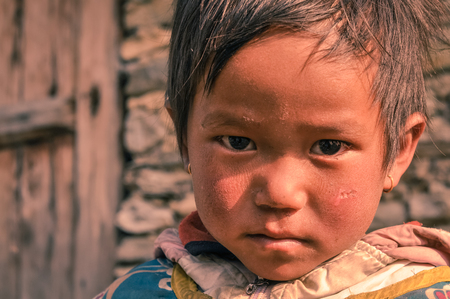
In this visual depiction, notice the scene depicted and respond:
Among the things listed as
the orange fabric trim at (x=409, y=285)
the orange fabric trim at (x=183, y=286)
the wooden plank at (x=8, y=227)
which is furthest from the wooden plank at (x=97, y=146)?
the orange fabric trim at (x=409, y=285)

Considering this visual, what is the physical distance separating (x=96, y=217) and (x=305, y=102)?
1.77m

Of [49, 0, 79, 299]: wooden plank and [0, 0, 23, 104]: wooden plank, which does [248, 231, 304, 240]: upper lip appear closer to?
[49, 0, 79, 299]: wooden plank

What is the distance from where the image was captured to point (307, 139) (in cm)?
82

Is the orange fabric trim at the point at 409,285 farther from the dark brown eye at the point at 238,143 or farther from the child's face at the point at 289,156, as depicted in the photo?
the dark brown eye at the point at 238,143

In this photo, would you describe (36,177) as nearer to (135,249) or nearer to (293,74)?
(135,249)

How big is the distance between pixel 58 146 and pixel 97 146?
0.99ft

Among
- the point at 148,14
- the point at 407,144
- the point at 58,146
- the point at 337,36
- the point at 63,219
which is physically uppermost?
the point at 148,14

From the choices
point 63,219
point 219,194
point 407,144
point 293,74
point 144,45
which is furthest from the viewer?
point 63,219

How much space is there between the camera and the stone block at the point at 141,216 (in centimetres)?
209

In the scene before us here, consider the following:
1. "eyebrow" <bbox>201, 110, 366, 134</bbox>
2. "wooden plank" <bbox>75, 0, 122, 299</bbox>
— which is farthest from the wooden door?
"eyebrow" <bbox>201, 110, 366, 134</bbox>

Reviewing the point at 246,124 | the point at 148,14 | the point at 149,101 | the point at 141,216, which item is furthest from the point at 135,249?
the point at 246,124

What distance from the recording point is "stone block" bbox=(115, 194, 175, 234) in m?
2.09

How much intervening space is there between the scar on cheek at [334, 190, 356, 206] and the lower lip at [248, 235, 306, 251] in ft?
0.37

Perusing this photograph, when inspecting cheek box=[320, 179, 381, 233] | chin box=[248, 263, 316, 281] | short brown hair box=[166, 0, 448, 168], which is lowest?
chin box=[248, 263, 316, 281]
